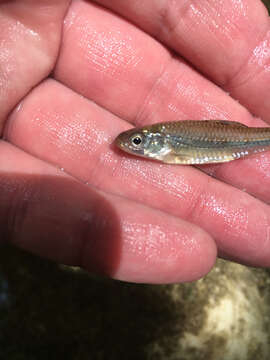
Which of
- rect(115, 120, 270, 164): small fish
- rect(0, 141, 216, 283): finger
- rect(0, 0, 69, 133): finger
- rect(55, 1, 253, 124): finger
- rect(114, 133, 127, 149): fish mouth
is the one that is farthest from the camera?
rect(115, 120, 270, 164): small fish

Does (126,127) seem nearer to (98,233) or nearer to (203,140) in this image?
(203,140)

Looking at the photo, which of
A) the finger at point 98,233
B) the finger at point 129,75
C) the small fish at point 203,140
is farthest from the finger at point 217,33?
the finger at point 98,233

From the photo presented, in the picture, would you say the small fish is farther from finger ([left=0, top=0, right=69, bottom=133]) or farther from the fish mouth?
finger ([left=0, top=0, right=69, bottom=133])

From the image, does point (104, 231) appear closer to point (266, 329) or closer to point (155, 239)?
point (155, 239)

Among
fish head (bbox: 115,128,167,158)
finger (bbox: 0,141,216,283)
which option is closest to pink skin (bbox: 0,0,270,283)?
finger (bbox: 0,141,216,283)

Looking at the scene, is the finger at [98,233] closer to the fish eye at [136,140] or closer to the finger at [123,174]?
the finger at [123,174]

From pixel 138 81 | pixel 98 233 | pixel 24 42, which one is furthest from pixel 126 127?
pixel 98 233
